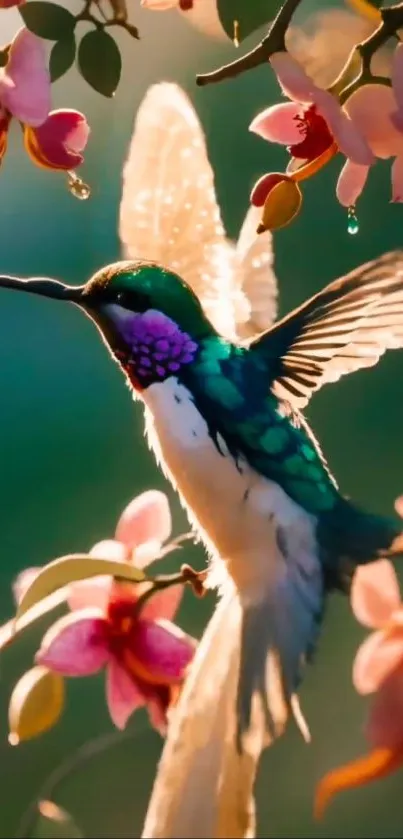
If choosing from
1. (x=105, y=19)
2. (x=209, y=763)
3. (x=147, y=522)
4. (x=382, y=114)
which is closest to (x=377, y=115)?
(x=382, y=114)

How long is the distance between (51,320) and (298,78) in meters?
0.26

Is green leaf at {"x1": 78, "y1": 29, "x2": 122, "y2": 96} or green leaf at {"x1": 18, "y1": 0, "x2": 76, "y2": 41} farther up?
green leaf at {"x1": 18, "y1": 0, "x2": 76, "y2": 41}

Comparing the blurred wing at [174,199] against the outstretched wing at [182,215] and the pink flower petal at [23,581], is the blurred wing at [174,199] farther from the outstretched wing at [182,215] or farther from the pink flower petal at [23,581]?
the pink flower petal at [23,581]

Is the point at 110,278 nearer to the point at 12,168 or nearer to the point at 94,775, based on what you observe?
the point at 12,168

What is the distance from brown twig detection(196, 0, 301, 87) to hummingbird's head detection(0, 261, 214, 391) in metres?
0.14

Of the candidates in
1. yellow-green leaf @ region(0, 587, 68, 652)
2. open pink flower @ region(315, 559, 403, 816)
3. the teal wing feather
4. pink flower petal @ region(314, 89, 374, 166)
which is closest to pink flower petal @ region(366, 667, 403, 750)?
open pink flower @ region(315, 559, 403, 816)

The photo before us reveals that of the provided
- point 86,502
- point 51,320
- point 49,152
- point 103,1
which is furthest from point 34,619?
point 103,1

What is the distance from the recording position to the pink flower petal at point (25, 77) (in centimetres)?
61

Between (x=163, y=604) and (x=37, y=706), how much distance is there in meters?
0.11

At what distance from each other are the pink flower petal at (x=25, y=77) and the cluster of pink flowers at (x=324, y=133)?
5.9 inches

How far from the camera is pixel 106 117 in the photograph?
70 cm

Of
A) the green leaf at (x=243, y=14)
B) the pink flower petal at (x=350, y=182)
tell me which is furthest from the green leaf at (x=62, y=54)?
the pink flower petal at (x=350, y=182)

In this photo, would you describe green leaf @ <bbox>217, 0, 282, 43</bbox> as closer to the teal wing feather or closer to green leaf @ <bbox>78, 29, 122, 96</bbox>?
green leaf @ <bbox>78, 29, 122, 96</bbox>

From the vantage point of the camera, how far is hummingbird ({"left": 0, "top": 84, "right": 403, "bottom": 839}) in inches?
22.4
